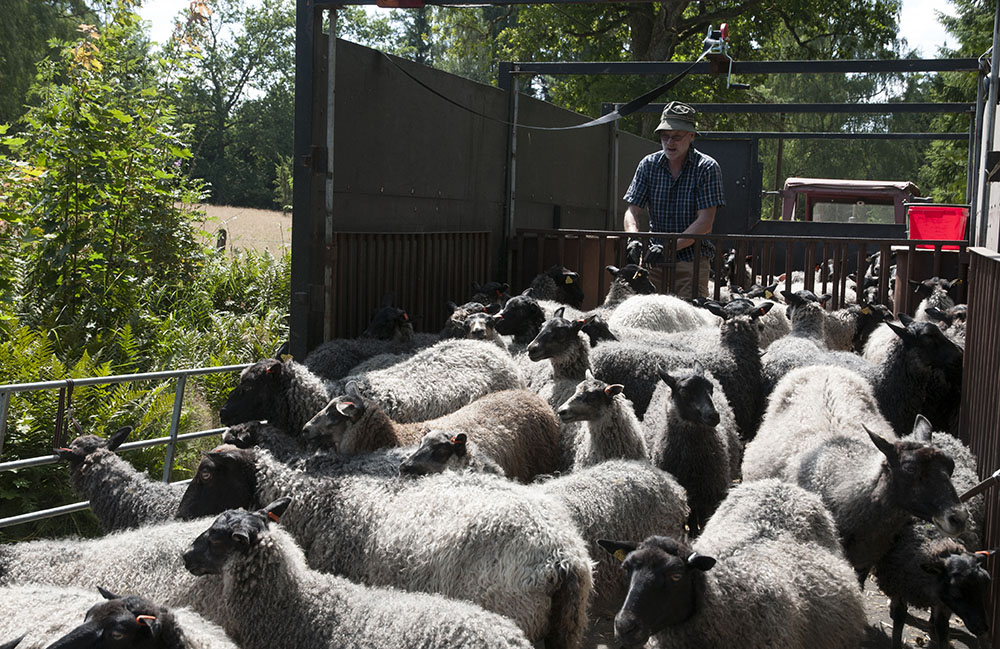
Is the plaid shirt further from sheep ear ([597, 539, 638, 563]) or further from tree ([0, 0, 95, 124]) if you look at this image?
tree ([0, 0, 95, 124])

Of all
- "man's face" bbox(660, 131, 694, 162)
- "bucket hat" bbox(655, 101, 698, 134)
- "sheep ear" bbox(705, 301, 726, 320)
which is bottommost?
"sheep ear" bbox(705, 301, 726, 320)

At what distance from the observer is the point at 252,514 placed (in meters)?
4.07

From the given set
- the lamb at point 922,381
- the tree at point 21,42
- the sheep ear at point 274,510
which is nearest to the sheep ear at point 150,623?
the sheep ear at point 274,510

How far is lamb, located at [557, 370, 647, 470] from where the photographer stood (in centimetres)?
597

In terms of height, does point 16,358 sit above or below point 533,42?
below

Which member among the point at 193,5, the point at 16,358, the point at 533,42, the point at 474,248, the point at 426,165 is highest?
the point at 533,42

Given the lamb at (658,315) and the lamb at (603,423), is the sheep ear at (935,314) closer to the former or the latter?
the lamb at (658,315)

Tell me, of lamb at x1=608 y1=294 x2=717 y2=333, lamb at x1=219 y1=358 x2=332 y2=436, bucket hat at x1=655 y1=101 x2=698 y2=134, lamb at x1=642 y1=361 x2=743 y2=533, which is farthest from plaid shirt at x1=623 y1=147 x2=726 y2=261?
lamb at x1=219 y1=358 x2=332 y2=436

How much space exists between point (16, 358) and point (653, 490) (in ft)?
16.4

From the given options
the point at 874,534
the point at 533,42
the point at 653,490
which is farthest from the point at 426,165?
the point at 533,42

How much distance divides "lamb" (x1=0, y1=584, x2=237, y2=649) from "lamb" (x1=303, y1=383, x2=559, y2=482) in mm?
1580

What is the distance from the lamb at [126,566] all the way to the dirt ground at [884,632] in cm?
190

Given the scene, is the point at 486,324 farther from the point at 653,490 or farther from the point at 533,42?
the point at 533,42

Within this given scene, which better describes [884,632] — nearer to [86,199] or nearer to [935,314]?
[935,314]
